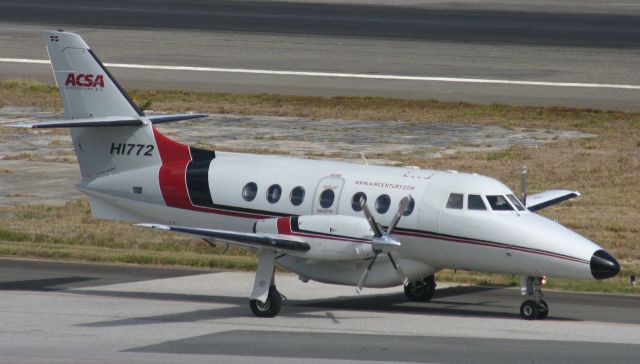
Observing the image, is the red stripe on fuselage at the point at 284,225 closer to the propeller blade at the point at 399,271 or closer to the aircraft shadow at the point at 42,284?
the propeller blade at the point at 399,271

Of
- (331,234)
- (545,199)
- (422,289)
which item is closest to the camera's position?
(331,234)

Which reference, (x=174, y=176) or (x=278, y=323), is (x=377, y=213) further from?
(x=174, y=176)

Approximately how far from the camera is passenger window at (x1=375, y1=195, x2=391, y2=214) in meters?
25.1

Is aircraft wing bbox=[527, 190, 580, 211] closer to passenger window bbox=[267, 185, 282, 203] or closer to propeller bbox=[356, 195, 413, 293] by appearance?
propeller bbox=[356, 195, 413, 293]

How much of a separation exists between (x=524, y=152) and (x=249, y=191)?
21651mm

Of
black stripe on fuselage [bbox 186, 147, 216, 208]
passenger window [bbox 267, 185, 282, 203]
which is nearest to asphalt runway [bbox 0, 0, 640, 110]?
black stripe on fuselage [bbox 186, 147, 216, 208]

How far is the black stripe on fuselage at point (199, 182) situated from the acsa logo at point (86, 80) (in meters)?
2.99

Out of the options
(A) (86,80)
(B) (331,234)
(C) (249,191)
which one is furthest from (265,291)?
(A) (86,80)

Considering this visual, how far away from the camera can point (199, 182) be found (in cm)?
2698

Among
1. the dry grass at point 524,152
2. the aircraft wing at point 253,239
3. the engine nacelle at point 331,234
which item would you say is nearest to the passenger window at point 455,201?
the engine nacelle at point 331,234

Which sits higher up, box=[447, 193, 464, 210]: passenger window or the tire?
box=[447, 193, 464, 210]: passenger window

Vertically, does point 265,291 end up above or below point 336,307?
above

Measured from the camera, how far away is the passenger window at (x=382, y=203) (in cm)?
2509

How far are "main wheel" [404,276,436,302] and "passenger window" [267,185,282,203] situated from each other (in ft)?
11.4
